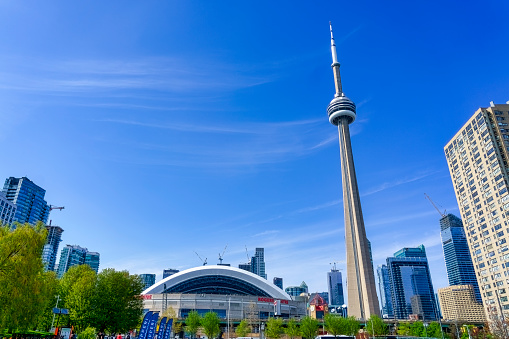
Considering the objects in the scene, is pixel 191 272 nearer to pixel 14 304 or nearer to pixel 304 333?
pixel 304 333

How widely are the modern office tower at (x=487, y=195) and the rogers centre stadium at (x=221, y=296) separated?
212 ft

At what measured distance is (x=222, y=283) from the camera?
14775cm

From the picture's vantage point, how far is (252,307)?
122250 millimetres

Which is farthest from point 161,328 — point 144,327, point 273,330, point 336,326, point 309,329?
point 336,326

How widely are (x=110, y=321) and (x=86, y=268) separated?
16127mm

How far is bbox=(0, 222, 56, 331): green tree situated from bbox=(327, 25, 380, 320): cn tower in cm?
11309

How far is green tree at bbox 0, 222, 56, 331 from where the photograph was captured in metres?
26.1

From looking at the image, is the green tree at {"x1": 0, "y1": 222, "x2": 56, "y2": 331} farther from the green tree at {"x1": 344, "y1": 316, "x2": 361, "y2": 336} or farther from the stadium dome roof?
the stadium dome roof

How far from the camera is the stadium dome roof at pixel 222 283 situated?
143000mm

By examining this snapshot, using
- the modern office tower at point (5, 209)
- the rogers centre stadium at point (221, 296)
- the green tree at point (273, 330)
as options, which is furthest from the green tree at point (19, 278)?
the modern office tower at point (5, 209)

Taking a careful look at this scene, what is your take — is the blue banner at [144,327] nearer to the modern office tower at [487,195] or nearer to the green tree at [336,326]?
the green tree at [336,326]

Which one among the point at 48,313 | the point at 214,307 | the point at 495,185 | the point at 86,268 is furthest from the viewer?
the point at 214,307

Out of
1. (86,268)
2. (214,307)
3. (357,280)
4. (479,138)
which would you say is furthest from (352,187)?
(86,268)

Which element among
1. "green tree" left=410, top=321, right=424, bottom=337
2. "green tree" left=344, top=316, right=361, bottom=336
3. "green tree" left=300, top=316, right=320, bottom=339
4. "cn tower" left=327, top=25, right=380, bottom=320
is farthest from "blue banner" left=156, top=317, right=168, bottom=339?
"cn tower" left=327, top=25, right=380, bottom=320
